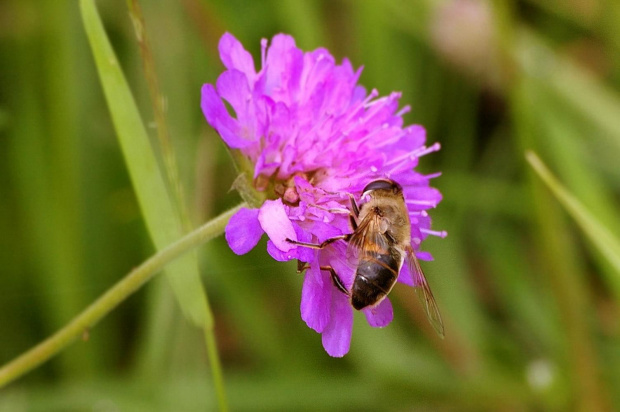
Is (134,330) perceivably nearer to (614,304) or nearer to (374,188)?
(374,188)

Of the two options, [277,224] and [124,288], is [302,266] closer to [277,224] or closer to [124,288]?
[277,224]


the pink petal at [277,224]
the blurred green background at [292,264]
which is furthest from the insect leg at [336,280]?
the blurred green background at [292,264]

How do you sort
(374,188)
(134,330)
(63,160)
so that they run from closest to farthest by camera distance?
(374,188)
(63,160)
(134,330)

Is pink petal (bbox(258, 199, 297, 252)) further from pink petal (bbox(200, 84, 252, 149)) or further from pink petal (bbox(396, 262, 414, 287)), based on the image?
pink petal (bbox(396, 262, 414, 287))

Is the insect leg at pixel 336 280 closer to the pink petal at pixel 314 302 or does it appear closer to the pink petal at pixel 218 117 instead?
the pink petal at pixel 314 302

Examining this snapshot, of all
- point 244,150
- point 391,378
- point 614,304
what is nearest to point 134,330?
point 391,378

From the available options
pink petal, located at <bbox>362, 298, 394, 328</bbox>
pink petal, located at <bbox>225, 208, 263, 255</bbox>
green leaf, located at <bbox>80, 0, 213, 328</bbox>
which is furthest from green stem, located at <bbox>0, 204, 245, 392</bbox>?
pink petal, located at <bbox>362, 298, 394, 328</bbox>
